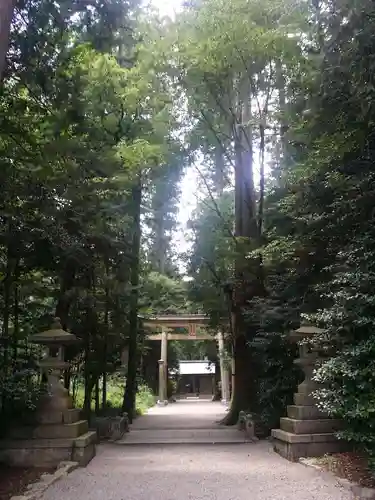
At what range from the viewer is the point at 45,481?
575 cm

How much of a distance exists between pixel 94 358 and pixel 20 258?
203 inches

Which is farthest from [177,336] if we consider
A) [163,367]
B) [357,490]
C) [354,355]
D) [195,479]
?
[357,490]

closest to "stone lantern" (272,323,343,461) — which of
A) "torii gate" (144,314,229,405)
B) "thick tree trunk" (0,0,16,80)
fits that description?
"thick tree trunk" (0,0,16,80)

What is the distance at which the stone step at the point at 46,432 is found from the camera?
6933mm

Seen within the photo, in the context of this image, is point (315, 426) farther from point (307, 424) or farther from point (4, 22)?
point (4, 22)

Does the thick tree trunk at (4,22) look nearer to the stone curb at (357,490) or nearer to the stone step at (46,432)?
the stone step at (46,432)

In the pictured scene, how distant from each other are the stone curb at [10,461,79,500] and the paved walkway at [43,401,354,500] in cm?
8

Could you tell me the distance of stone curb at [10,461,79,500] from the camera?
500 centimetres

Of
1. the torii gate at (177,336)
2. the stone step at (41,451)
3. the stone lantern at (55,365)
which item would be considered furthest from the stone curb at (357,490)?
the torii gate at (177,336)

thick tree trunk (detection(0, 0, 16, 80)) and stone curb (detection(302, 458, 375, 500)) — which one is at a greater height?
thick tree trunk (detection(0, 0, 16, 80))

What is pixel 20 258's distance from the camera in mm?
8211

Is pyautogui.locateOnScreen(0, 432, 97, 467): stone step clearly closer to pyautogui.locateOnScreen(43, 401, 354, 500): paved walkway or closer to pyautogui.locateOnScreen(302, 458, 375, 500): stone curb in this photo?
pyautogui.locateOnScreen(43, 401, 354, 500): paved walkway

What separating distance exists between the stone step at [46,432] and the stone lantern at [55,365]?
258 mm

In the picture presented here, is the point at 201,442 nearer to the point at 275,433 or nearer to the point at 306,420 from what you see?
the point at 275,433
